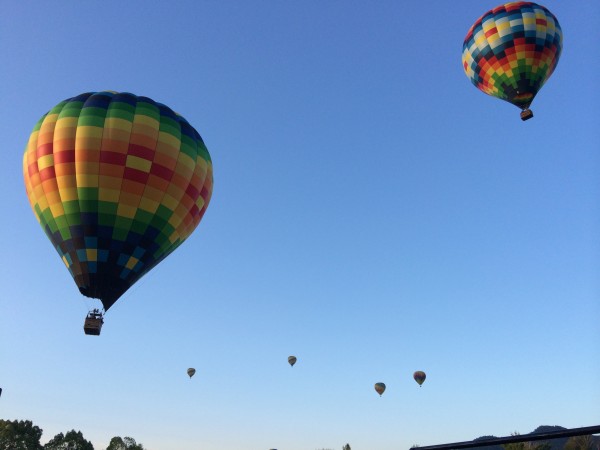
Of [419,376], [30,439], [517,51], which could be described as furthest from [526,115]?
[30,439]

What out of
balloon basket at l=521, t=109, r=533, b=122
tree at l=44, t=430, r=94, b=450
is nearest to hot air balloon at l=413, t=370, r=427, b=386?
balloon basket at l=521, t=109, r=533, b=122

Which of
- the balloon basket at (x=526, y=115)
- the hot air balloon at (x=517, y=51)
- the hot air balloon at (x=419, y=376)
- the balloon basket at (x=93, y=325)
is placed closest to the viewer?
the balloon basket at (x=93, y=325)

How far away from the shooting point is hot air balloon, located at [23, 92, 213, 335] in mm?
21125

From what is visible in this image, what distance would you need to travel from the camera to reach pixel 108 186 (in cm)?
2123

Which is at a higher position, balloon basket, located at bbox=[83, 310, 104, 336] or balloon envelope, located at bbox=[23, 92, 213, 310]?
balloon envelope, located at bbox=[23, 92, 213, 310]

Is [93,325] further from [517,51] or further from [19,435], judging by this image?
[19,435]

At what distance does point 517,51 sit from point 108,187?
29.0m

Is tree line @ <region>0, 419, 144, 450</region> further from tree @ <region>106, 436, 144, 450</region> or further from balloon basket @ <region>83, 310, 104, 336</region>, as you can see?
balloon basket @ <region>83, 310, 104, 336</region>

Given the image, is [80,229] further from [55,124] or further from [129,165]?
[55,124]

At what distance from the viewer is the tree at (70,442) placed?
72.8 meters

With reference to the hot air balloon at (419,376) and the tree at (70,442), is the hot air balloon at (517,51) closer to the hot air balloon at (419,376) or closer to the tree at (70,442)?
the hot air balloon at (419,376)

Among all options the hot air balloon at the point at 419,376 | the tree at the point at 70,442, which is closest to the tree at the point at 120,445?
the tree at the point at 70,442

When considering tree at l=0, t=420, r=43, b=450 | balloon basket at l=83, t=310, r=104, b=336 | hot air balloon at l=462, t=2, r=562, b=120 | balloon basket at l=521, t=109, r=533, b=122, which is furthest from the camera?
tree at l=0, t=420, r=43, b=450

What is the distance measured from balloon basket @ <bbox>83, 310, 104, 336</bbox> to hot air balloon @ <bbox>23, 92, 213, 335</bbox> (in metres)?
0.04
